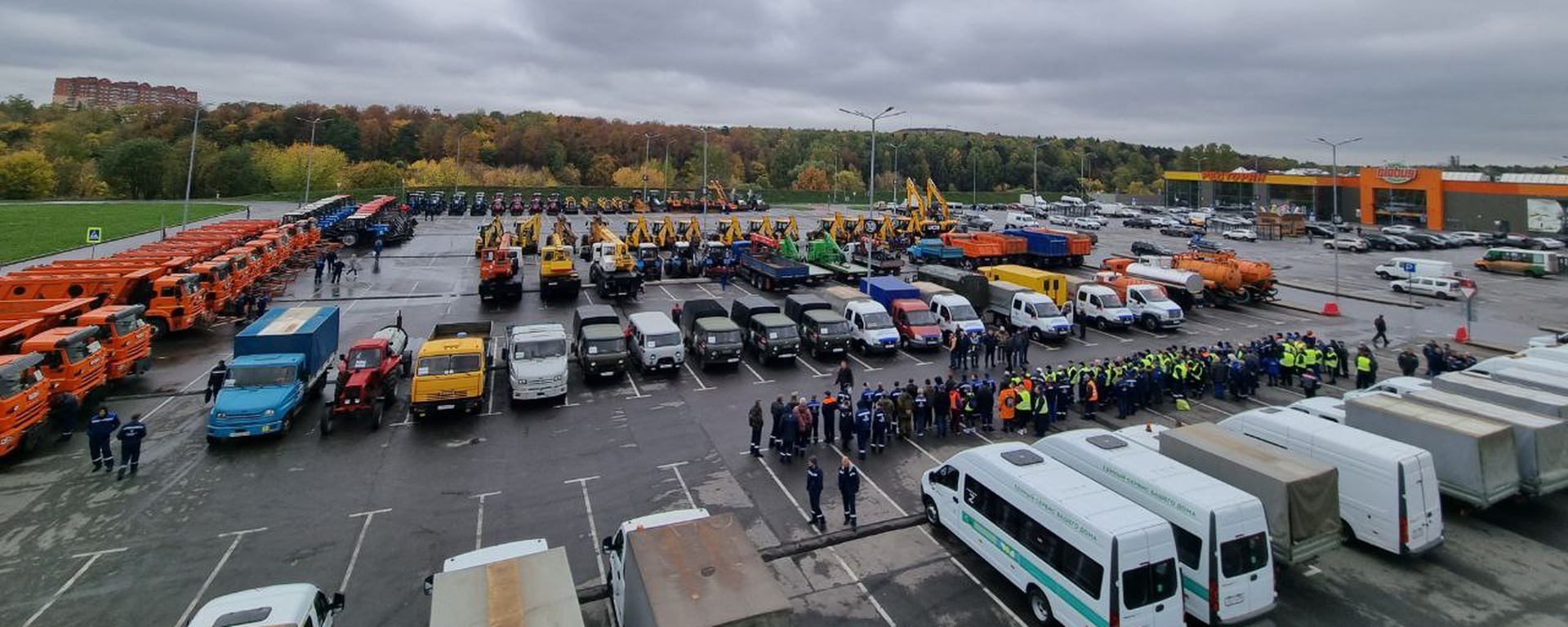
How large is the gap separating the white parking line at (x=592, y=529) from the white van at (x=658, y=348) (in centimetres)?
700

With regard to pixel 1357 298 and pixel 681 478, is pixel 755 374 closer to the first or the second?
pixel 681 478

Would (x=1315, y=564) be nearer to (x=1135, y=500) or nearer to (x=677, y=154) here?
(x=1135, y=500)

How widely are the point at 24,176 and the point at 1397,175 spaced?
135 metres

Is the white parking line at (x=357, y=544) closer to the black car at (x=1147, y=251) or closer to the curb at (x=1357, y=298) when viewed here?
the curb at (x=1357, y=298)

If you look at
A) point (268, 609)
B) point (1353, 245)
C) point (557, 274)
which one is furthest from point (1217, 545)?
point (1353, 245)

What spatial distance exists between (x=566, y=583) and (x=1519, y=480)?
1506cm

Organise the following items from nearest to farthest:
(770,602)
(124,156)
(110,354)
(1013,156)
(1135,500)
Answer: (770,602) < (1135,500) < (110,354) < (124,156) < (1013,156)

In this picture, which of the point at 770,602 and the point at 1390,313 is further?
the point at 1390,313

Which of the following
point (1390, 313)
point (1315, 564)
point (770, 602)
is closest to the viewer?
point (770, 602)

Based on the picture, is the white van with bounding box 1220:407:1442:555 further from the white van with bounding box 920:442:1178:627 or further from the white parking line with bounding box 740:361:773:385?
the white parking line with bounding box 740:361:773:385

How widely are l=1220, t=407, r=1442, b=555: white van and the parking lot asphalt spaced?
0.54m

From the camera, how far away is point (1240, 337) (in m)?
27.0

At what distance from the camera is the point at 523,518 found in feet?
40.8

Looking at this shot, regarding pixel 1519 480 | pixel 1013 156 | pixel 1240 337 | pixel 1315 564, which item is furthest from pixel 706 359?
pixel 1013 156
